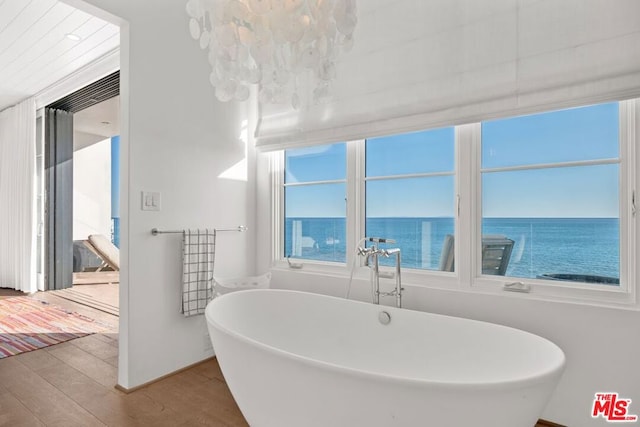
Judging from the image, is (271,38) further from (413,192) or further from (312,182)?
(312,182)

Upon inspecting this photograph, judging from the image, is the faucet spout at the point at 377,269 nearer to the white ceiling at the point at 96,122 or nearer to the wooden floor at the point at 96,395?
the wooden floor at the point at 96,395

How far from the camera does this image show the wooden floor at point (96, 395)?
1.92m

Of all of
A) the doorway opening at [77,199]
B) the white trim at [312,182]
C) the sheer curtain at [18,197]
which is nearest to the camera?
the white trim at [312,182]

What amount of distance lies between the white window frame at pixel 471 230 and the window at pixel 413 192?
0.23 feet

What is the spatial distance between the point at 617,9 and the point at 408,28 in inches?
41.7

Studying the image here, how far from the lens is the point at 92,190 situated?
6.85 metres

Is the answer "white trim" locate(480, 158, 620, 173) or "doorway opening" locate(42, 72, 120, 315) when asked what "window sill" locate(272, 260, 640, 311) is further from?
"doorway opening" locate(42, 72, 120, 315)

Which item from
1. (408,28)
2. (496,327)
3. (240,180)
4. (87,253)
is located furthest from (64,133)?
(496,327)

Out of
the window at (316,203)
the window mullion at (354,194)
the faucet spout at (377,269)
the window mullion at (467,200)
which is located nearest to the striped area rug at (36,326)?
the window at (316,203)

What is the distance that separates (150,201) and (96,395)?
4.03ft

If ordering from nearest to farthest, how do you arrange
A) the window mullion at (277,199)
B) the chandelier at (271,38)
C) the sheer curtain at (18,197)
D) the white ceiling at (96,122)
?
the chandelier at (271,38) → the window mullion at (277,199) → the sheer curtain at (18,197) → the white ceiling at (96,122)

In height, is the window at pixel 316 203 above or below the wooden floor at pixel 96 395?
above

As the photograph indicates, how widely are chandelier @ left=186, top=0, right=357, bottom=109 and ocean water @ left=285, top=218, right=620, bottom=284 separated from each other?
50.3 inches

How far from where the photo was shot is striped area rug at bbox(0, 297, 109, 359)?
9.63ft
